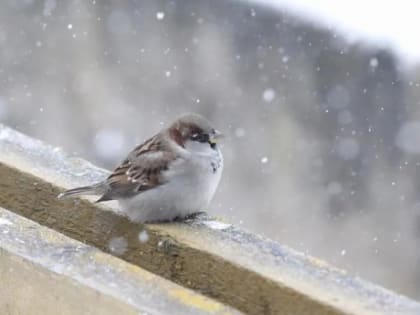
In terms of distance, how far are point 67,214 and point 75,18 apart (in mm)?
4920

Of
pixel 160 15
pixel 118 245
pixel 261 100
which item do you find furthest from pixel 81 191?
pixel 160 15

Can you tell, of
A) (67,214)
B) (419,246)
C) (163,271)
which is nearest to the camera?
(163,271)

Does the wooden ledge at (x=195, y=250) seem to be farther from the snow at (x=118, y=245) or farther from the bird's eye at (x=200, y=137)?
the bird's eye at (x=200, y=137)

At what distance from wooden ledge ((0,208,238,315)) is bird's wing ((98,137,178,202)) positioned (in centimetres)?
44

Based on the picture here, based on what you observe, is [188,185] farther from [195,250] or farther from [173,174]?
[195,250]

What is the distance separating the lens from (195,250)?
2.36 meters

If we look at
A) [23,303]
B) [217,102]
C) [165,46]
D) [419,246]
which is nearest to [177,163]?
[23,303]

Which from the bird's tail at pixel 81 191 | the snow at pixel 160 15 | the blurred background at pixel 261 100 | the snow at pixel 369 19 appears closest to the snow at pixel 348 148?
the blurred background at pixel 261 100

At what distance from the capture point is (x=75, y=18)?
7.36m

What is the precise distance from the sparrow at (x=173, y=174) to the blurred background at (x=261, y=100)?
3.11 m

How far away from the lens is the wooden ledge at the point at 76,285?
2021 mm

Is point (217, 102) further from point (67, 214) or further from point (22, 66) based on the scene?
point (67, 214)

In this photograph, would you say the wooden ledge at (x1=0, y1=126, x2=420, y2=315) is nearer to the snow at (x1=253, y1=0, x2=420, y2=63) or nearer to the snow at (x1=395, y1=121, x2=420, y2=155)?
the snow at (x1=395, y1=121, x2=420, y2=155)

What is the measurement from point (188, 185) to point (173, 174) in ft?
0.16
